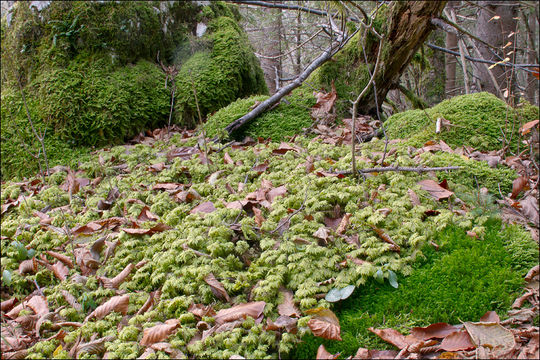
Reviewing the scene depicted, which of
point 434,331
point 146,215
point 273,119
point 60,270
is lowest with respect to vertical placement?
point 434,331

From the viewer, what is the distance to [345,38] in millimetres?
5781

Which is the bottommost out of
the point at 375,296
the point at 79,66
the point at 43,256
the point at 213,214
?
the point at 375,296

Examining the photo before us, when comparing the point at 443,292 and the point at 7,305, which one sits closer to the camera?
the point at 443,292

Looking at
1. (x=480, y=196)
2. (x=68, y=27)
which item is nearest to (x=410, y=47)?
(x=480, y=196)

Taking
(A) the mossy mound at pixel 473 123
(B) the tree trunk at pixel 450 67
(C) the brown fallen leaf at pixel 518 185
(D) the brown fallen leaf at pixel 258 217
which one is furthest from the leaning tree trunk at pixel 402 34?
(B) the tree trunk at pixel 450 67

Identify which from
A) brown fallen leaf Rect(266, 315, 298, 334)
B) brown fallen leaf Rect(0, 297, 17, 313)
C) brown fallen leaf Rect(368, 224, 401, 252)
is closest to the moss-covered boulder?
brown fallen leaf Rect(0, 297, 17, 313)

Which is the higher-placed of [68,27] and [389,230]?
[68,27]

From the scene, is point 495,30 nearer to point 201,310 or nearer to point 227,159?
point 227,159

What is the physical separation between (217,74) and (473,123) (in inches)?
152

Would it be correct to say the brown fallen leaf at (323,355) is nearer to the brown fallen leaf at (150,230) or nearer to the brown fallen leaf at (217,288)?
the brown fallen leaf at (217,288)

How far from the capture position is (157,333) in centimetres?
212

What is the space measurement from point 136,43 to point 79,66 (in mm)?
975

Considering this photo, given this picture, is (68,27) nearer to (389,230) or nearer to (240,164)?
(240,164)

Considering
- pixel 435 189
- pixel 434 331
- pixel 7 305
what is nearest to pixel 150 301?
pixel 7 305
